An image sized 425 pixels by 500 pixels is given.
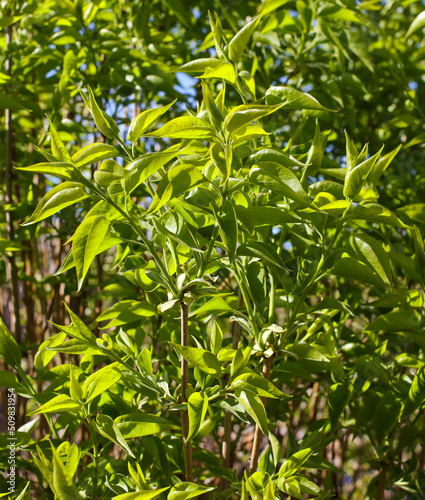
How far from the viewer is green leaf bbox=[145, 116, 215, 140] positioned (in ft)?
1.54

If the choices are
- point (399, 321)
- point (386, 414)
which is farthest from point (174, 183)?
point (386, 414)

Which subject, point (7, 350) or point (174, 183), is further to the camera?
point (7, 350)

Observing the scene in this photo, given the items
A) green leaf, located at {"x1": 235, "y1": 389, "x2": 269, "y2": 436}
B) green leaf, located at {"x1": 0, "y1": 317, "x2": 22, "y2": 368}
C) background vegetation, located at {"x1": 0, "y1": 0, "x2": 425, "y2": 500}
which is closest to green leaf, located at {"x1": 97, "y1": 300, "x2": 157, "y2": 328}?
background vegetation, located at {"x1": 0, "y1": 0, "x2": 425, "y2": 500}

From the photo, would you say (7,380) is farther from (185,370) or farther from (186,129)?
(186,129)

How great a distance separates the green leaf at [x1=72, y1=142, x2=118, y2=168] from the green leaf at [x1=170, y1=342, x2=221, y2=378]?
191 millimetres

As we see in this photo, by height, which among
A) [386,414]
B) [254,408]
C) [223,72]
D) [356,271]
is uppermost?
[223,72]

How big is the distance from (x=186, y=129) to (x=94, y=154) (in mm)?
89

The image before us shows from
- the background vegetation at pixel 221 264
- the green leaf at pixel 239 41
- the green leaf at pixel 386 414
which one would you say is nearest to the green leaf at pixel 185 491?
the background vegetation at pixel 221 264

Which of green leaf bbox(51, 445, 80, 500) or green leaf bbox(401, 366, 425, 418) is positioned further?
green leaf bbox(401, 366, 425, 418)

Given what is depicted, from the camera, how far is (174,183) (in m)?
0.47

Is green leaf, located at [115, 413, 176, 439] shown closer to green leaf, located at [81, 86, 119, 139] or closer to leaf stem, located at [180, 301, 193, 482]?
leaf stem, located at [180, 301, 193, 482]

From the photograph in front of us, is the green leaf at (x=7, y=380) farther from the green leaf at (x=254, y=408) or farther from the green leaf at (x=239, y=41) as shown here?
the green leaf at (x=239, y=41)

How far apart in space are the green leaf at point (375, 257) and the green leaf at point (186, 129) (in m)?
0.19

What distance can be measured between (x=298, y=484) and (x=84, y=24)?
2.75 feet
